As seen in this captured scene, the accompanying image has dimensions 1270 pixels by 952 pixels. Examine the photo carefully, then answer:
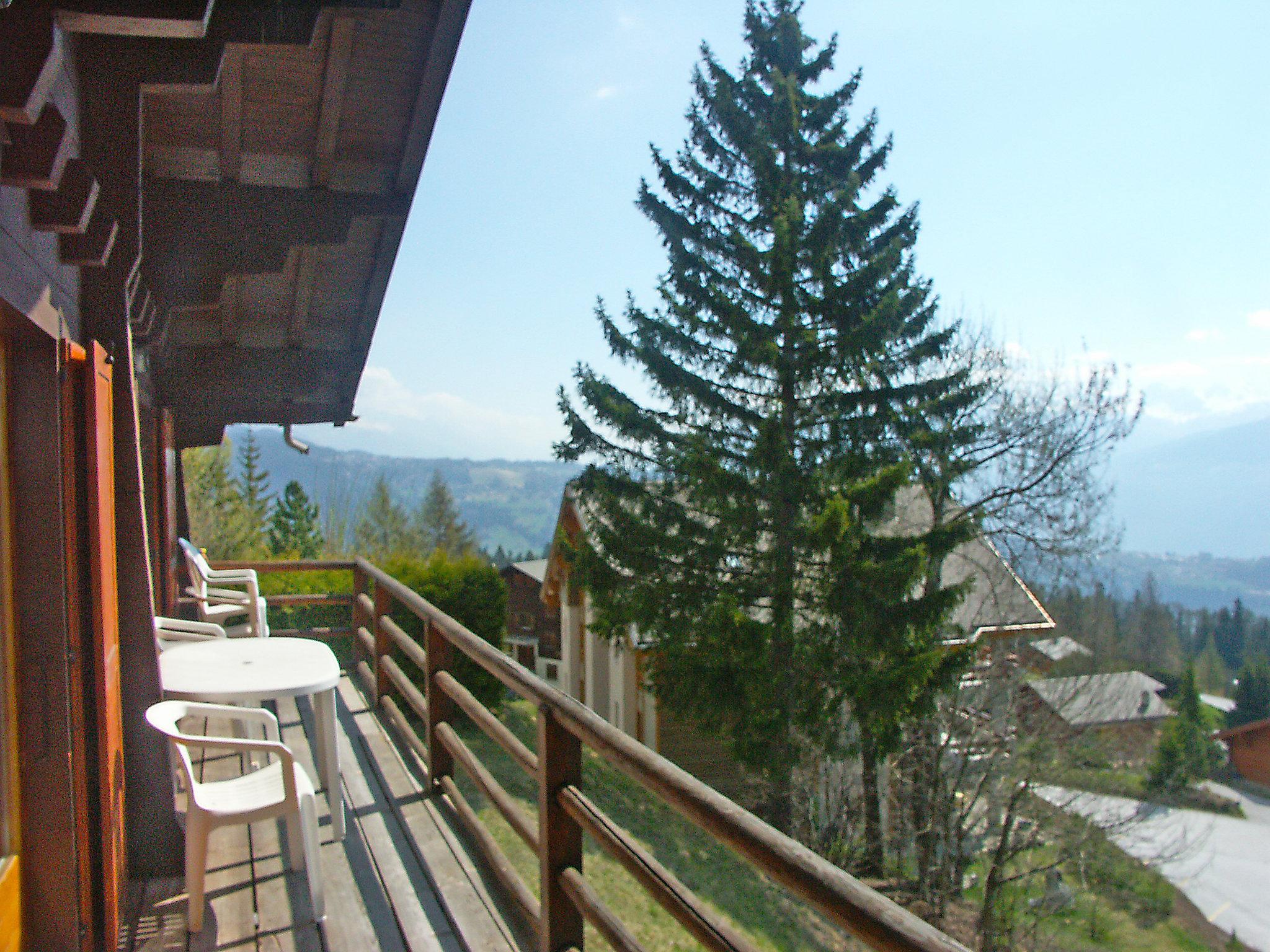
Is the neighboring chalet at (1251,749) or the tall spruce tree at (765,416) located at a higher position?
the tall spruce tree at (765,416)

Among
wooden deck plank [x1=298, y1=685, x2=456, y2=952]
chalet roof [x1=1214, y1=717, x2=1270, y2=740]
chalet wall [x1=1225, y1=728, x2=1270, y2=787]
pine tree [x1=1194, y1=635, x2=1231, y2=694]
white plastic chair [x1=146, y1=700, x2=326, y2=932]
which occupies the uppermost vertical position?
white plastic chair [x1=146, y1=700, x2=326, y2=932]

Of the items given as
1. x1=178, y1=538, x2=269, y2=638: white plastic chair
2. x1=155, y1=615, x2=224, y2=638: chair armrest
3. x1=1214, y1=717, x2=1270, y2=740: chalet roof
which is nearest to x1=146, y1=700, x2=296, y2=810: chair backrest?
x1=155, y1=615, x2=224, y2=638: chair armrest

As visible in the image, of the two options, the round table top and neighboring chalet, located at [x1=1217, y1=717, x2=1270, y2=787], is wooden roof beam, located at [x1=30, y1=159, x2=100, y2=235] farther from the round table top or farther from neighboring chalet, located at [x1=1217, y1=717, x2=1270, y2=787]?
neighboring chalet, located at [x1=1217, y1=717, x2=1270, y2=787]

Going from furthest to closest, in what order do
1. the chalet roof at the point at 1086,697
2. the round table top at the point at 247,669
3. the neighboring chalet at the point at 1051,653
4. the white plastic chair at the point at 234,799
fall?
the chalet roof at the point at 1086,697 → the neighboring chalet at the point at 1051,653 → the round table top at the point at 247,669 → the white plastic chair at the point at 234,799

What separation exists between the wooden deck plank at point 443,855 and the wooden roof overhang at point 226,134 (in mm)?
2031

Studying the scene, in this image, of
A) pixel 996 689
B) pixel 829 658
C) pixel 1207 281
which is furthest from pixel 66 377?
pixel 1207 281

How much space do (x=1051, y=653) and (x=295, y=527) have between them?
21836 millimetres

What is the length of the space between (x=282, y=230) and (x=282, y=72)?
2.39 feet

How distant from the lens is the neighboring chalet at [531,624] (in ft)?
97.2

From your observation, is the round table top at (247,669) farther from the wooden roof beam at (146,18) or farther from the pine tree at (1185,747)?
the pine tree at (1185,747)

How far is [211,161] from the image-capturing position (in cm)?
314

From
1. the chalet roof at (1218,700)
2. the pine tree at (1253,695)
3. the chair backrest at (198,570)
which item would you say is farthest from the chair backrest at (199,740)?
the chalet roof at (1218,700)

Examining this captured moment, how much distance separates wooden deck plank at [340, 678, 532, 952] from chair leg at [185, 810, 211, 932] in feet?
2.37

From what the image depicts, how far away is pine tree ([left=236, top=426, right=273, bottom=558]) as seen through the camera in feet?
88.5
